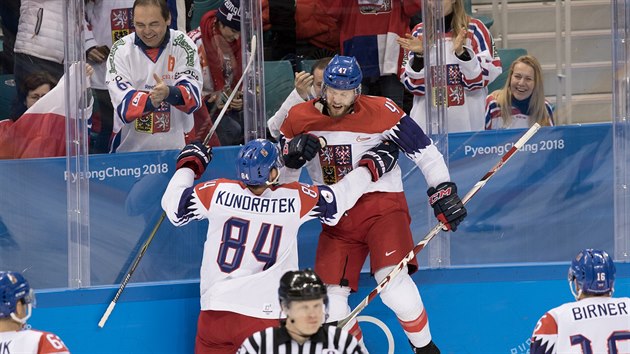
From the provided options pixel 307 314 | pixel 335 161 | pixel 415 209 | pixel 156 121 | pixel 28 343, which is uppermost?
pixel 156 121

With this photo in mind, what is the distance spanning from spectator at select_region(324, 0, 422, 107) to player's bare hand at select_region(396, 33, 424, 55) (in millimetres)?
21

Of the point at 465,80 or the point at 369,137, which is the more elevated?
the point at 465,80

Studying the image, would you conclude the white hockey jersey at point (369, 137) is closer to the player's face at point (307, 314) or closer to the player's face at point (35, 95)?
the player's face at point (35, 95)

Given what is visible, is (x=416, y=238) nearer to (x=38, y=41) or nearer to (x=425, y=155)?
(x=425, y=155)

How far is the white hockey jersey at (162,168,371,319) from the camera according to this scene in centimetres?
582

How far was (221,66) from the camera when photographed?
6.53 meters

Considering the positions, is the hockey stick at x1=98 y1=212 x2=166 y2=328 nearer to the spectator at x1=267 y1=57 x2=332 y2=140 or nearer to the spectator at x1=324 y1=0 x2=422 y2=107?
the spectator at x1=267 y1=57 x2=332 y2=140

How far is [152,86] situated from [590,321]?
2.39m

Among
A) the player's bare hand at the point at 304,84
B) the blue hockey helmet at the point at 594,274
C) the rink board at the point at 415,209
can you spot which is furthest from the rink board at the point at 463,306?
the blue hockey helmet at the point at 594,274

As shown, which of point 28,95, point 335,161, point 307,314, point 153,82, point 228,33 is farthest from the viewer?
point 228,33

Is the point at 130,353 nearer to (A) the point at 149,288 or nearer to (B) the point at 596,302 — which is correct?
(A) the point at 149,288

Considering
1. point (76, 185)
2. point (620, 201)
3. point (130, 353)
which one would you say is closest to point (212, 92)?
point (76, 185)

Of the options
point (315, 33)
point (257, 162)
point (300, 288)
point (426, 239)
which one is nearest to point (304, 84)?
point (315, 33)

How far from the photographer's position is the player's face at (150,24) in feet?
20.9
